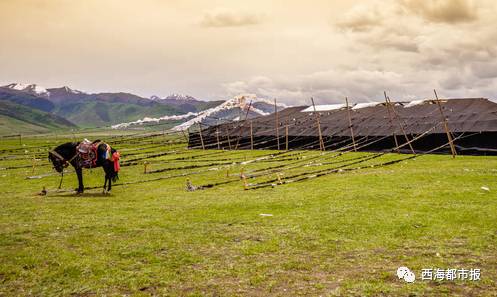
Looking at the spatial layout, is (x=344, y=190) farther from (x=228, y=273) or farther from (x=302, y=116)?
→ (x=302, y=116)

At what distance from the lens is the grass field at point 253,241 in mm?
8703

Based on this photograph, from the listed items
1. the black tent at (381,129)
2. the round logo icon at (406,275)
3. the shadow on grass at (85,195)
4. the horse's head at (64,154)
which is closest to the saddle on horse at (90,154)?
the horse's head at (64,154)

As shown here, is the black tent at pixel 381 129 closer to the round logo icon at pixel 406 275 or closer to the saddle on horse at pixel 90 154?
the saddle on horse at pixel 90 154

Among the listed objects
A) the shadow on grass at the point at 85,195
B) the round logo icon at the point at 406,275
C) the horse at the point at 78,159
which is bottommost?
the round logo icon at the point at 406,275

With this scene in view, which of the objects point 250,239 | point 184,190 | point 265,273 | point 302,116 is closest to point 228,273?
point 265,273

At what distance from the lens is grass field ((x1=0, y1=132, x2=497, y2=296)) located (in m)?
8.70

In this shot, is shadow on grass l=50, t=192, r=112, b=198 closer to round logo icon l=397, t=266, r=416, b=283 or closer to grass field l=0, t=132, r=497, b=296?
grass field l=0, t=132, r=497, b=296

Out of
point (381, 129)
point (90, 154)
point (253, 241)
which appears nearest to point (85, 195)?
point (90, 154)

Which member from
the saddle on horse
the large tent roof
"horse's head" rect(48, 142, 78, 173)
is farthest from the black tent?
"horse's head" rect(48, 142, 78, 173)

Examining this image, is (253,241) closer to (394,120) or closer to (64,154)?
(64,154)

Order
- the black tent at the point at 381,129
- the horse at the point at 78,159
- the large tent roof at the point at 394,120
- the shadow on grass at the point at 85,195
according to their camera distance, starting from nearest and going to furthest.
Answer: the shadow on grass at the point at 85,195 < the horse at the point at 78,159 < the black tent at the point at 381,129 < the large tent roof at the point at 394,120

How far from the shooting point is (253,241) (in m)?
12.1

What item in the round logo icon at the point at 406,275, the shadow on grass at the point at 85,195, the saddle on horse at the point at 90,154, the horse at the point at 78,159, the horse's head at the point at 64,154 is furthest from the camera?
the horse's head at the point at 64,154

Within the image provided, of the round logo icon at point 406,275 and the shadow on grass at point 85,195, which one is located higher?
the shadow on grass at point 85,195
